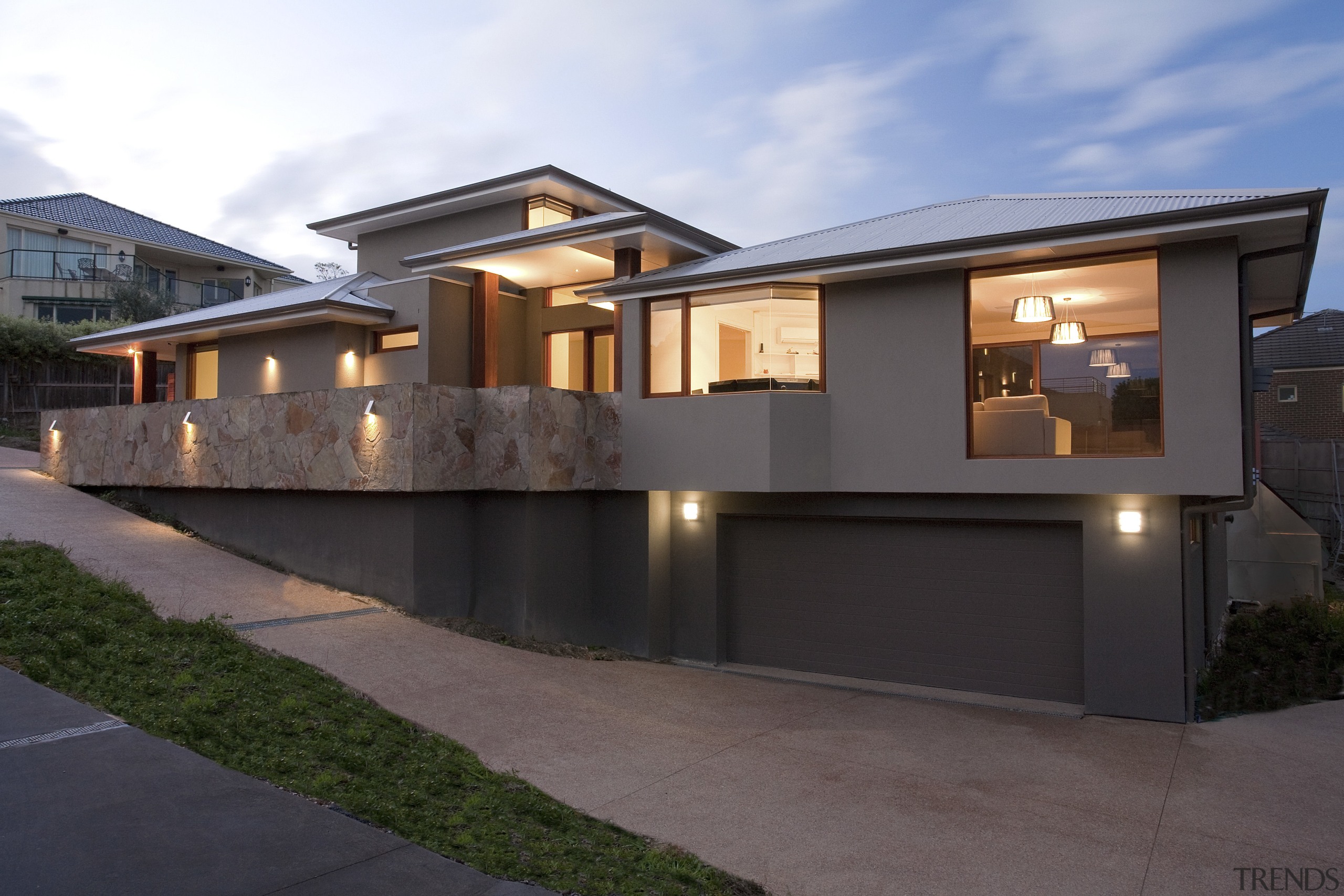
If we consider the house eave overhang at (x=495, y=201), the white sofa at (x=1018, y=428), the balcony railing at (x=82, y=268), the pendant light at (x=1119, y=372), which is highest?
the balcony railing at (x=82, y=268)

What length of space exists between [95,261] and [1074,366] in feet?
113

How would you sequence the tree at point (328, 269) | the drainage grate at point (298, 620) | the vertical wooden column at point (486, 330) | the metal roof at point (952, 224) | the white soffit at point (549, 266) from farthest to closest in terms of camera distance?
the tree at point (328, 269) < the vertical wooden column at point (486, 330) < the white soffit at point (549, 266) < the drainage grate at point (298, 620) < the metal roof at point (952, 224)

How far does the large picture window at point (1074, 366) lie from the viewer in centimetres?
964

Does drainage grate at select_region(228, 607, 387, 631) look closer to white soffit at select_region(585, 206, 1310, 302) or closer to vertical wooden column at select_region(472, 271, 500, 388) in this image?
vertical wooden column at select_region(472, 271, 500, 388)

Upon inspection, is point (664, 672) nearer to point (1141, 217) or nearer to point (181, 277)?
point (1141, 217)

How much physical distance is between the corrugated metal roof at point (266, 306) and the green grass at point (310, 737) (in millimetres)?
7900

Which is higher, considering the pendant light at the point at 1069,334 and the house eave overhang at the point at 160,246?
the house eave overhang at the point at 160,246

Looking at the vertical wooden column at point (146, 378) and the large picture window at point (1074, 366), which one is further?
the vertical wooden column at point (146, 378)

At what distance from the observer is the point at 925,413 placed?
1076cm

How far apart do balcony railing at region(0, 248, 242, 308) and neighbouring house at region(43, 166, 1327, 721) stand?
21.3 metres

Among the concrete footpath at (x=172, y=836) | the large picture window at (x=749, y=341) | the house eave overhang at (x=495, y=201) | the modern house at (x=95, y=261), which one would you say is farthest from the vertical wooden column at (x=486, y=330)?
the modern house at (x=95, y=261)

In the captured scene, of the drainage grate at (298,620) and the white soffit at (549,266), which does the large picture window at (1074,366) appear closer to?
the white soffit at (549,266)

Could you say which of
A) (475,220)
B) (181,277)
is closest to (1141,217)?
(475,220)

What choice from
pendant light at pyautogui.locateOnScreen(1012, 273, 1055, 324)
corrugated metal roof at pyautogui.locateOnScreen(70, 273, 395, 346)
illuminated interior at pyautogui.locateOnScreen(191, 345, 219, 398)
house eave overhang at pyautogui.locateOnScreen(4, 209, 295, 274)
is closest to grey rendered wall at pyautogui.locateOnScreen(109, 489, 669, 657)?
corrugated metal roof at pyautogui.locateOnScreen(70, 273, 395, 346)
